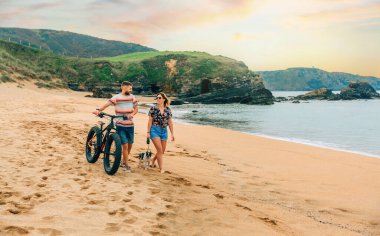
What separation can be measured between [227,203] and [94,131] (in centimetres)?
431

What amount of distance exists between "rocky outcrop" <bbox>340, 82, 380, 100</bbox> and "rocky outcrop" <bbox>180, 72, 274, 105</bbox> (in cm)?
5010

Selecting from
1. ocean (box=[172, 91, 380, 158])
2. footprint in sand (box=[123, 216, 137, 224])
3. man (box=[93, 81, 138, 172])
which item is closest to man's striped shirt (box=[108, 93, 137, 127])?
man (box=[93, 81, 138, 172])

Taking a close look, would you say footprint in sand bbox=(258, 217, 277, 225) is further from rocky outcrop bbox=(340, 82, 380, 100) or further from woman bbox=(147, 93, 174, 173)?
rocky outcrop bbox=(340, 82, 380, 100)

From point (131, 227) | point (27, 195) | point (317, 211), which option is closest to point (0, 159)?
point (27, 195)

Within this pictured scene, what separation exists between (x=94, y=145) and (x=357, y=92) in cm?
13385

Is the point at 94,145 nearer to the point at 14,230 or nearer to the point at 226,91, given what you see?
the point at 14,230

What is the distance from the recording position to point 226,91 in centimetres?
7912

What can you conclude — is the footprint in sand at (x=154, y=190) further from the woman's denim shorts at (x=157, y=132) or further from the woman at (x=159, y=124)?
the woman's denim shorts at (x=157, y=132)

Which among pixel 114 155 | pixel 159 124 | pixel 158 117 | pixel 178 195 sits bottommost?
pixel 178 195

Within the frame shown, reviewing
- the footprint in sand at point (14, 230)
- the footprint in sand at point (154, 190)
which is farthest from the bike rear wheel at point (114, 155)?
the footprint in sand at point (14, 230)

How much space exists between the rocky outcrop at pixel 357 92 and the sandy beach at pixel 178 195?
11819 cm

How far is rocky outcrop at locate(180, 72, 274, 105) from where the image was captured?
7493 cm

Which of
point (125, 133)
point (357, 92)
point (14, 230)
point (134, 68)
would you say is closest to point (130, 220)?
point (14, 230)

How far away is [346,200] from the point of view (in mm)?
7277
